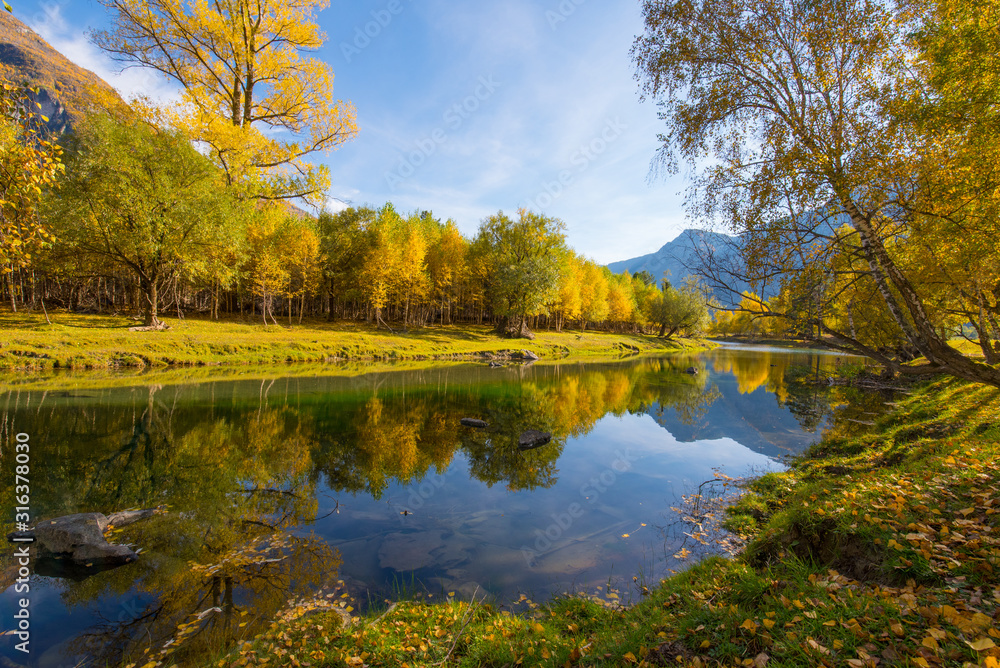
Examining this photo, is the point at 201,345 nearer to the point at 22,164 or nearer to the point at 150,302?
the point at 150,302

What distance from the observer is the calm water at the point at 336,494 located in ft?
19.7

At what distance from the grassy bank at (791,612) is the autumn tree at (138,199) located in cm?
3403

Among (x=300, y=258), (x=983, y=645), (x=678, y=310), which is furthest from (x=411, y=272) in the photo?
(x=678, y=310)

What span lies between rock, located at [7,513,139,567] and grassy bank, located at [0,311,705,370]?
2461 centimetres

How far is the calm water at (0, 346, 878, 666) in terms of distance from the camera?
601 centimetres

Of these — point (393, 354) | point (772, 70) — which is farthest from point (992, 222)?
point (393, 354)

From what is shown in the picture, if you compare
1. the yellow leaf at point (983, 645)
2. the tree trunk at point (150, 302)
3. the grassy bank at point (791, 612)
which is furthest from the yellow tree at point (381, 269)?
the yellow leaf at point (983, 645)

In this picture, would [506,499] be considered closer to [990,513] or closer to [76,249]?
[990,513]

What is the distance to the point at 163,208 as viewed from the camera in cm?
3084

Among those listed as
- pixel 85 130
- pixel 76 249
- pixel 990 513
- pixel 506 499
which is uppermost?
pixel 85 130

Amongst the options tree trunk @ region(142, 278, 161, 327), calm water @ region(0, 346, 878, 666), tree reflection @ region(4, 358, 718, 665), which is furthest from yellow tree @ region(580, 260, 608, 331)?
tree trunk @ region(142, 278, 161, 327)

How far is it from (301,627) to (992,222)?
1441 centimetres

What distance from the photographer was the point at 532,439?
15.7m

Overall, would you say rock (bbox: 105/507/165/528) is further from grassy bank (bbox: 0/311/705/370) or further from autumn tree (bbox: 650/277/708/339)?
autumn tree (bbox: 650/277/708/339)
